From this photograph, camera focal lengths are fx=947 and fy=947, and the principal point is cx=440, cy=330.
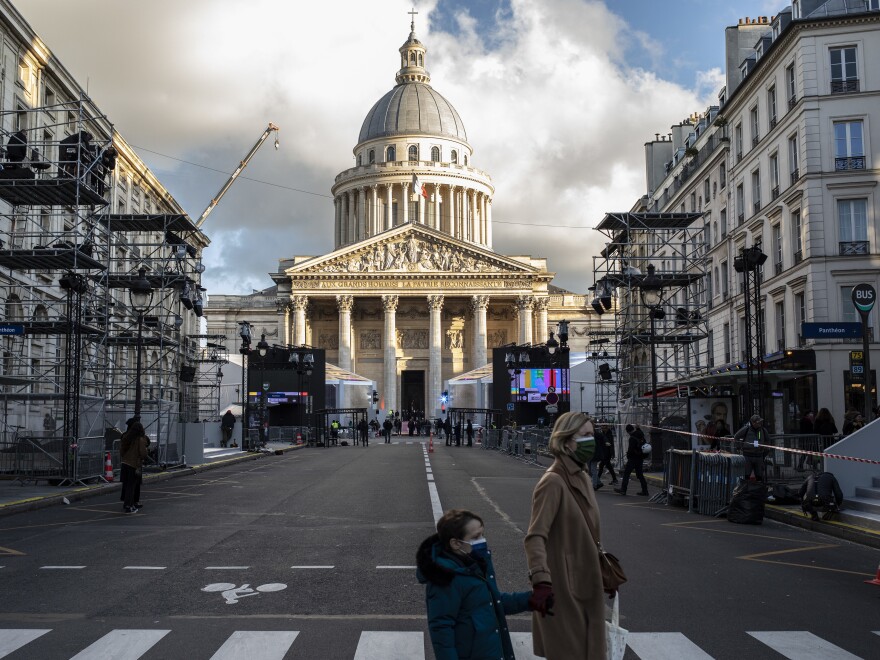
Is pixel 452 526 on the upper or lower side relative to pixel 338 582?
upper

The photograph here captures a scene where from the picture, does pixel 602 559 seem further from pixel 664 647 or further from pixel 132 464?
pixel 132 464

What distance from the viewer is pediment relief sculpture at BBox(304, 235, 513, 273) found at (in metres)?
86.9

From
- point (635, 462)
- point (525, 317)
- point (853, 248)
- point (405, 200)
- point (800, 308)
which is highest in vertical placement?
point (405, 200)

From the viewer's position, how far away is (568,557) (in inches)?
201

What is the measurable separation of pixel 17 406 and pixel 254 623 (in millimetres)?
30990

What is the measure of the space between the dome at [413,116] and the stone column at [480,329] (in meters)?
35.5

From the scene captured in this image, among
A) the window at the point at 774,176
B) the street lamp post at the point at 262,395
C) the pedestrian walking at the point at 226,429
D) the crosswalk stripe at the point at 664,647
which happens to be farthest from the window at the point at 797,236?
the crosswalk stripe at the point at 664,647

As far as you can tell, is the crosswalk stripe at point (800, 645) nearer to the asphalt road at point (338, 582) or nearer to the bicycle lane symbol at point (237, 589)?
the asphalt road at point (338, 582)

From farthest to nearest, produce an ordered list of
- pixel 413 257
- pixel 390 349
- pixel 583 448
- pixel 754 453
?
1. pixel 390 349
2. pixel 413 257
3. pixel 754 453
4. pixel 583 448

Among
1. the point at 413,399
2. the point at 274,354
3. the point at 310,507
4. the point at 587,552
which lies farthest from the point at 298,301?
the point at 587,552

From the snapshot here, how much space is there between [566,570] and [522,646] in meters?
2.12

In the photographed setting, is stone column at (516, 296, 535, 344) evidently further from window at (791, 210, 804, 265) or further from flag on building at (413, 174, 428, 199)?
window at (791, 210, 804, 265)

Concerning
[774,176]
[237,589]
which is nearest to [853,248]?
[774,176]

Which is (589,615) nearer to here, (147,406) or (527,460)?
(147,406)
